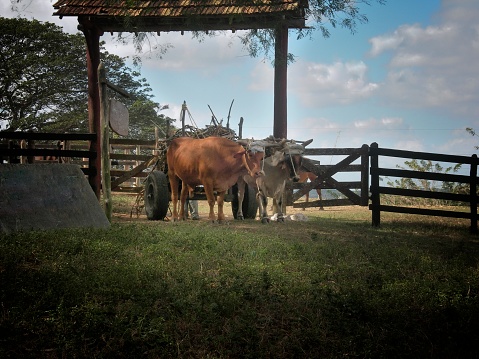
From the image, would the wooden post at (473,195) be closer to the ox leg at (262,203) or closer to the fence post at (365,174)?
the fence post at (365,174)

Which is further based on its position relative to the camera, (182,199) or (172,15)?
(172,15)

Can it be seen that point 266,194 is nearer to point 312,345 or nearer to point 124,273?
point 124,273

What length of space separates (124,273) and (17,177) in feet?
12.2

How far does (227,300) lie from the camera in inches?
194

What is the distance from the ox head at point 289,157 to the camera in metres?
11.6

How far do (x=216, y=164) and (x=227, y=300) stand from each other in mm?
6316

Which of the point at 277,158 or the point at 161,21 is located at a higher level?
the point at 161,21

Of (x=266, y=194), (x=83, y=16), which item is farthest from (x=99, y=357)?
(x=83, y=16)

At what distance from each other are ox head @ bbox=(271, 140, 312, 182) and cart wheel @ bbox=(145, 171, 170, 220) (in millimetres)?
2697

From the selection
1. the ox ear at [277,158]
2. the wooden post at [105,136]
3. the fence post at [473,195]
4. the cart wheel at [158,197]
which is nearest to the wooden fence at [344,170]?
the ox ear at [277,158]

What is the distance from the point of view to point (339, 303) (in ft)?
16.4

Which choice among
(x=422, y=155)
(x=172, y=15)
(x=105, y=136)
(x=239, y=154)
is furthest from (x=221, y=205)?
(x=172, y=15)

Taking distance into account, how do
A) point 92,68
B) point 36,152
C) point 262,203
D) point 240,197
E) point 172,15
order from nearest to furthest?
point 36,152 < point 262,203 < point 240,197 < point 172,15 < point 92,68

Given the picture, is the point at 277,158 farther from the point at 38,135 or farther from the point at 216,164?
the point at 38,135
